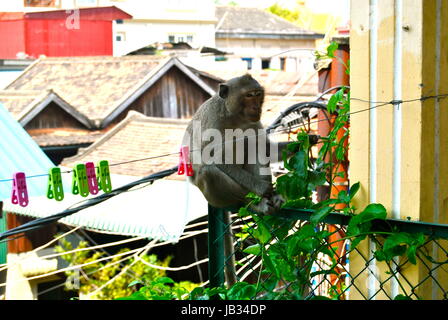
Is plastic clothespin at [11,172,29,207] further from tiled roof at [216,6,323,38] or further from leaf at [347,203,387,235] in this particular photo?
tiled roof at [216,6,323,38]

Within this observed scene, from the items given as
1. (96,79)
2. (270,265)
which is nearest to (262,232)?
(270,265)

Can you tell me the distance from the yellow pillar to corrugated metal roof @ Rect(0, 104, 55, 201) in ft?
23.7

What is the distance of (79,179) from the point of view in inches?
179

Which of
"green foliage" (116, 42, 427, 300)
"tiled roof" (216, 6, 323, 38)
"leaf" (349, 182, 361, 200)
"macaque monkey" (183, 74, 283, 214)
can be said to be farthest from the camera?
"tiled roof" (216, 6, 323, 38)

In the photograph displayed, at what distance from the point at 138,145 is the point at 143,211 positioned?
3.28 metres

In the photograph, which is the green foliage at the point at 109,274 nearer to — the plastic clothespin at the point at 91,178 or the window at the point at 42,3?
the plastic clothespin at the point at 91,178

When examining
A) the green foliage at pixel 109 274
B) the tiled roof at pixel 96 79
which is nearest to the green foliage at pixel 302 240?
the green foliage at pixel 109 274

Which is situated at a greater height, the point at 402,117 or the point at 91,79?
the point at 91,79

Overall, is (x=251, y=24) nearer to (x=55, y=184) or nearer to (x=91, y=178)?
(x=91, y=178)

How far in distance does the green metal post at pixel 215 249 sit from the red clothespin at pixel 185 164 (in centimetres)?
132

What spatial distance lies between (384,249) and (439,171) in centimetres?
36

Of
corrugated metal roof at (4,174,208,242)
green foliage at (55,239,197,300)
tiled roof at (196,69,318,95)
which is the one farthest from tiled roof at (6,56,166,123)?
corrugated metal roof at (4,174,208,242)

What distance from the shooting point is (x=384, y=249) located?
6.93 feet

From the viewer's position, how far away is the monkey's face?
170 inches
